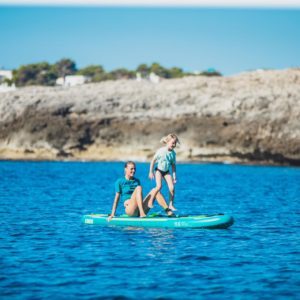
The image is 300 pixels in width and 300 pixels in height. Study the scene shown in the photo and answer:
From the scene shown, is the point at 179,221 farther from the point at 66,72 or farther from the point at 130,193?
the point at 66,72

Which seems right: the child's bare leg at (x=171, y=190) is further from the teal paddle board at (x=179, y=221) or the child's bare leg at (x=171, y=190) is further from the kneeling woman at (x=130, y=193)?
the kneeling woman at (x=130, y=193)

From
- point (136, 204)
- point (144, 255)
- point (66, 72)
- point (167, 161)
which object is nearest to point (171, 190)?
point (167, 161)

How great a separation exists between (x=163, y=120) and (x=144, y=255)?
53.2 meters

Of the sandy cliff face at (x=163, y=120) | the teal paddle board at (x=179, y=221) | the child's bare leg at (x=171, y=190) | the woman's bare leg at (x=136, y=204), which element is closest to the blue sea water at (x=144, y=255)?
the teal paddle board at (x=179, y=221)

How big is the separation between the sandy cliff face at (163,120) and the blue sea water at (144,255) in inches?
1446

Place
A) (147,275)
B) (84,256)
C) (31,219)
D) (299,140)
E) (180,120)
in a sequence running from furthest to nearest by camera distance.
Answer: (180,120)
(299,140)
(31,219)
(84,256)
(147,275)

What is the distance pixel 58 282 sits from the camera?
43.3 feet

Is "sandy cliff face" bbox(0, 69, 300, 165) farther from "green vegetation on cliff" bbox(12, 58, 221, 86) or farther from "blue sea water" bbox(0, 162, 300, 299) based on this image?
"green vegetation on cliff" bbox(12, 58, 221, 86)

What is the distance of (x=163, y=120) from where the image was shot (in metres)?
68.9

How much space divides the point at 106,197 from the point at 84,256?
635 inches

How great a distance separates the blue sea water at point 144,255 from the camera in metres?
12.8

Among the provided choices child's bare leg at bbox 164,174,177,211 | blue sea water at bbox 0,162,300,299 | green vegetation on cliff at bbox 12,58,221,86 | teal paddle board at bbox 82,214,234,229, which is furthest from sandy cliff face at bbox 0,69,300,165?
green vegetation on cliff at bbox 12,58,221,86

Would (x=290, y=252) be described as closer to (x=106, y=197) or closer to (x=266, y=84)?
(x=106, y=197)

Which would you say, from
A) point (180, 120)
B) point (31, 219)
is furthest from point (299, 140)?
point (31, 219)
